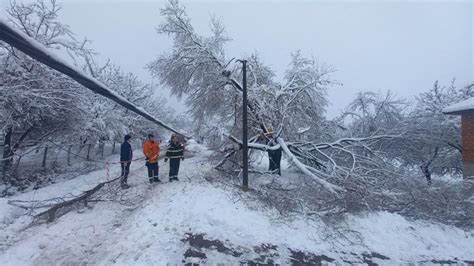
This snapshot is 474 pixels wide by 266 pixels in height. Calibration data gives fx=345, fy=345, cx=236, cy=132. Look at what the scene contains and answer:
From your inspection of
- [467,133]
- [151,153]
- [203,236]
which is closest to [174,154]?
[151,153]

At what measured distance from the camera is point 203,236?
721 cm

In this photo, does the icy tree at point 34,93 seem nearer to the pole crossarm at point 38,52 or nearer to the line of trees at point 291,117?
the line of trees at point 291,117

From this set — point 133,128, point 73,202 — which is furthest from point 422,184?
point 133,128

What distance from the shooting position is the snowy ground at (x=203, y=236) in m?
6.44

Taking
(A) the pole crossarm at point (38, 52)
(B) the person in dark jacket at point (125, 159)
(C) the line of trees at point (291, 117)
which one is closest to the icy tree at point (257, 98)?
(C) the line of trees at point (291, 117)

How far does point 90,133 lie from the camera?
19938 mm

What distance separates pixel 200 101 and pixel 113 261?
1138 cm

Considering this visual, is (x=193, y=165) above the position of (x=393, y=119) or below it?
below

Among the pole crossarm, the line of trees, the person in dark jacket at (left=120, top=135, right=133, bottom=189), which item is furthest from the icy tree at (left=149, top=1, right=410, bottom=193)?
the pole crossarm

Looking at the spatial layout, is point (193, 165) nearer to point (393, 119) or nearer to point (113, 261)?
point (113, 261)

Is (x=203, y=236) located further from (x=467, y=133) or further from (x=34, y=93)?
(x=467, y=133)

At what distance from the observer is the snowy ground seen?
644 centimetres

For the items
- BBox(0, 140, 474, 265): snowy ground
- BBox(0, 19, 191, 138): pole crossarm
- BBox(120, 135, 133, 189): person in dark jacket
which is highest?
BBox(0, 19, 191, 138): pole crossarm

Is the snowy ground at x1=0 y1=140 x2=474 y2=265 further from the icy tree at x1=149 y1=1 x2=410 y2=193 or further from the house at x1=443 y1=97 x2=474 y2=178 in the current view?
the house at x1=443 y1=97 x2=474 y2=178
